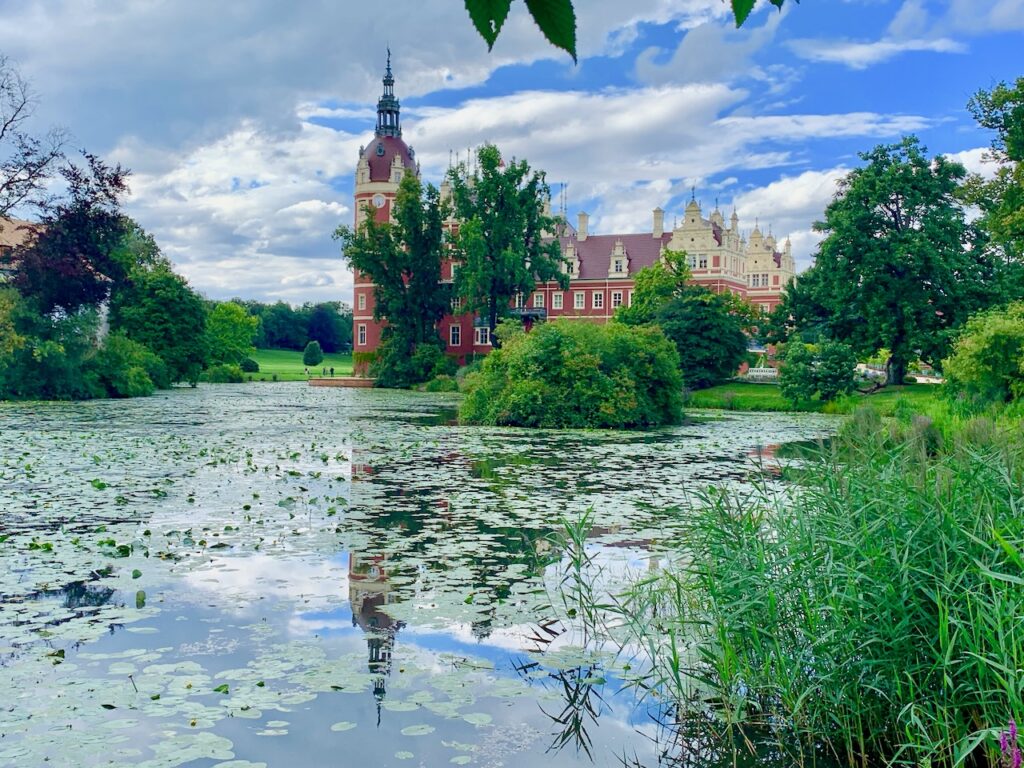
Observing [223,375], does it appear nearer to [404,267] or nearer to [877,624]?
[404,267]

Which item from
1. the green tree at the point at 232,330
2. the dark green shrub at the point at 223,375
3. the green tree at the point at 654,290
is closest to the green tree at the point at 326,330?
the green tree at the point at 232,330

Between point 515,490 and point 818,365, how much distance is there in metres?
21.9

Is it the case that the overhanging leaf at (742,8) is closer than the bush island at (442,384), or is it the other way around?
the overhanging leaf at (742,8)

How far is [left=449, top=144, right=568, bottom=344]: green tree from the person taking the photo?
151 ft

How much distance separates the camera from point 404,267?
1919 inches

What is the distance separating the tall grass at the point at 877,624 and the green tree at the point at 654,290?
112ft

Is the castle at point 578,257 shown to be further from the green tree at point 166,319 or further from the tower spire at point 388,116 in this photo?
the green tree at point 166,319

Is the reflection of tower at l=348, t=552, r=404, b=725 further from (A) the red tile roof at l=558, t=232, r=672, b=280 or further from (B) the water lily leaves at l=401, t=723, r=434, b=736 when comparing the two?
(A) the red tile roof at l=558, t=232, r=672, b=280

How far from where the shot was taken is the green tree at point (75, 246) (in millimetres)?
29078

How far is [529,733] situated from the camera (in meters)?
4.18

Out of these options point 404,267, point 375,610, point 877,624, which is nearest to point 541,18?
point 877,624

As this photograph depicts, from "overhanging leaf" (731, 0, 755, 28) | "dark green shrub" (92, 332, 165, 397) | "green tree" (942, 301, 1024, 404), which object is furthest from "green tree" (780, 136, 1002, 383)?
"overhanging leaf" (731, 0, 755, 28)

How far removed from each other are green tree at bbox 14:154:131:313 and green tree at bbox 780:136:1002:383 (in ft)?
83.4

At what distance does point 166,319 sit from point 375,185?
72.9 ft
